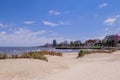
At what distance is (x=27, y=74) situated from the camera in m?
13.6

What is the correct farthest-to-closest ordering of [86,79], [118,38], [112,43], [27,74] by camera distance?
1. [118,38]
2. [112,43]
3. [27,74]
4. [86,79]

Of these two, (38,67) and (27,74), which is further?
(38,67)

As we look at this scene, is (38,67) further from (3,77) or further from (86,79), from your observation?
(86,79)

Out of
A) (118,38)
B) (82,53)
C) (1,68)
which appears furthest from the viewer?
(118,38)

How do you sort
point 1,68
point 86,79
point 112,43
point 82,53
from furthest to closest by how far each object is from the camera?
point 112,43 → point 82,53 → point 1,68 → point 86,79

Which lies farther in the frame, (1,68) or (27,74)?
(1,68)

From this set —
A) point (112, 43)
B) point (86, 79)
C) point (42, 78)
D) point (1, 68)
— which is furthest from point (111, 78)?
point (112, 43)

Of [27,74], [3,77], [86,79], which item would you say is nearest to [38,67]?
[27,74]

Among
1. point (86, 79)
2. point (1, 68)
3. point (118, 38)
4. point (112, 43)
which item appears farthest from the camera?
point (118, 38)

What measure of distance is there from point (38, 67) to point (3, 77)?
3.15 meters

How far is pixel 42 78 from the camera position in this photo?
12797 millimetres

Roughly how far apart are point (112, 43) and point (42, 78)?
134m

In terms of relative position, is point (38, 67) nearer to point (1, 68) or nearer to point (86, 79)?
point (1, 68)

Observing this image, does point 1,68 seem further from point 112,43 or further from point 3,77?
point 112,43
